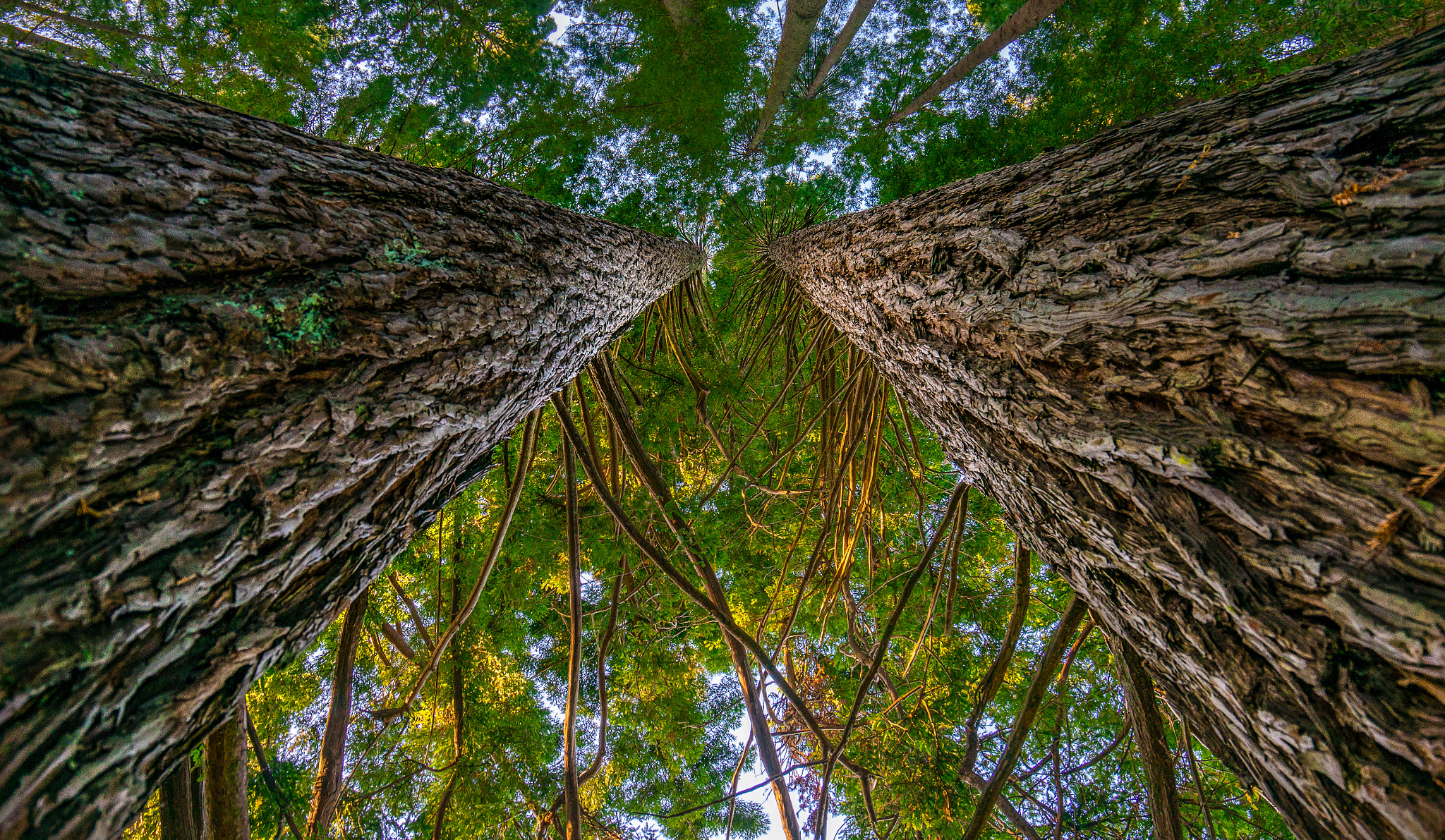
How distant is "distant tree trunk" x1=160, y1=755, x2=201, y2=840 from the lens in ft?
4.07

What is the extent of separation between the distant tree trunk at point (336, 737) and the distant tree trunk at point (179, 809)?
42cm

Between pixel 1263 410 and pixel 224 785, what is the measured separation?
8.21 ft

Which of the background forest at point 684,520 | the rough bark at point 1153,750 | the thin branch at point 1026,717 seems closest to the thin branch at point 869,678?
the background forest at point 684,520

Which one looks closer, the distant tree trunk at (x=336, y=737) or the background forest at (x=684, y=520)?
the distant tree trunk at (x=336, y=737)

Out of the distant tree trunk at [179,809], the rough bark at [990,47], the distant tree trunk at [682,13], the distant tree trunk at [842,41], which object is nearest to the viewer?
the distant tree trunk at [179,809]

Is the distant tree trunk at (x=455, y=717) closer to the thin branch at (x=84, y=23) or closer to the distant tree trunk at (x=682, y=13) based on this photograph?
the thin branch at (x=84, y=23)

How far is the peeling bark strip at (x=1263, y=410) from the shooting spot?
0.58 metres

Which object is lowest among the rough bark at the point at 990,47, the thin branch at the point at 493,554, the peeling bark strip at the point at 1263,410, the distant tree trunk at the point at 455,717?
the distant tree trunk at the point at 455,717

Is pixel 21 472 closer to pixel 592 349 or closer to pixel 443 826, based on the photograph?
pixel 592 349

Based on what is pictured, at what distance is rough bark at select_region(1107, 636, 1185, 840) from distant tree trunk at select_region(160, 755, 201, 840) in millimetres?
2628

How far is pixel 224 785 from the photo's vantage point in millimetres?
1417

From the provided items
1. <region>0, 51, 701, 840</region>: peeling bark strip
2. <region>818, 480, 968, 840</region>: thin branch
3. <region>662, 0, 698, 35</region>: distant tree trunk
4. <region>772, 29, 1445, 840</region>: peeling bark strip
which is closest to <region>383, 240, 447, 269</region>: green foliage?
<region>0, 51, 701, 840</region>: peeling bark strip

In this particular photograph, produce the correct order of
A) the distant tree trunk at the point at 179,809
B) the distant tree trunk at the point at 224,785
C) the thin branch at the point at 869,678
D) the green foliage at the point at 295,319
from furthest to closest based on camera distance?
the thin branch at the point at 869,678
the distant tree trunk at the point at 224,785
the distant tree trunk at the point at 179,809
the green foliage at the point at 295,319

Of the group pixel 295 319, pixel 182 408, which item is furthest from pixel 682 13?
pixel 182 408
